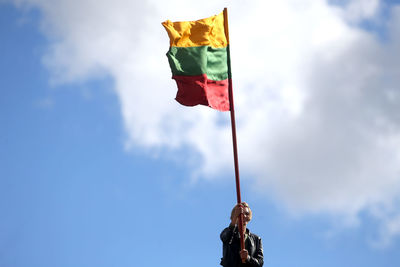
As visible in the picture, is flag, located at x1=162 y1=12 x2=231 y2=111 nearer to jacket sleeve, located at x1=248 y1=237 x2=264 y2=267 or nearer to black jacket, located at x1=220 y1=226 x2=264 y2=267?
black jacket, located at x1=220 y1=226 x2=264 y2=267

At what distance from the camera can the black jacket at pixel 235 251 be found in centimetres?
1262

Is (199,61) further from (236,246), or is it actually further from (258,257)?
(258,257)

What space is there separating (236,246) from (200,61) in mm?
5054

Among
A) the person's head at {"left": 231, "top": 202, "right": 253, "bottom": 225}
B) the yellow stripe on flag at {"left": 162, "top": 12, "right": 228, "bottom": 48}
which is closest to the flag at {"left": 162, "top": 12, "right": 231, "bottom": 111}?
the yellow stripe on flag at {"left": 162, "top": 12, "right": 228, "bottom": 48}

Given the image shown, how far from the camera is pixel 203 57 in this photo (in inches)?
595

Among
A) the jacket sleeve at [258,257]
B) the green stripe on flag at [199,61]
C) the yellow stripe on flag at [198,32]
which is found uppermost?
the yellow stripe on flag at [198,32]

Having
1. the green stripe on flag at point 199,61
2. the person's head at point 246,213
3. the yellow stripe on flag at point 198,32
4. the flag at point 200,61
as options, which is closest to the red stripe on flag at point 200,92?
the flag at point 200,61

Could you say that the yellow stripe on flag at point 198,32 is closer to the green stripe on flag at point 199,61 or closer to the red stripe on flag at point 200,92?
the green stripe on flag at point 199,61

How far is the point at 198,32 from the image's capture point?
15.4 metres

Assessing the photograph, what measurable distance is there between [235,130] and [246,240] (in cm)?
259

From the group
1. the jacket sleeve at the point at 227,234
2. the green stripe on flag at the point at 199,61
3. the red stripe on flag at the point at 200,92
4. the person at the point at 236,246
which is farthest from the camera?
the green stripe on flag at the point at 199,61

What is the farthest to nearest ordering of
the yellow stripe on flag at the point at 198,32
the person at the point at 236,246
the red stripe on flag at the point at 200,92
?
1. the yellow stripe on flag at the point at 198,32
2. the red stripe on flag at the point at 200,92
3. the person at the point at 236,246

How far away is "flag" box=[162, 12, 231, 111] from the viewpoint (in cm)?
1484

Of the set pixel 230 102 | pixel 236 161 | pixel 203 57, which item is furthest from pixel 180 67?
pixel 236 161
